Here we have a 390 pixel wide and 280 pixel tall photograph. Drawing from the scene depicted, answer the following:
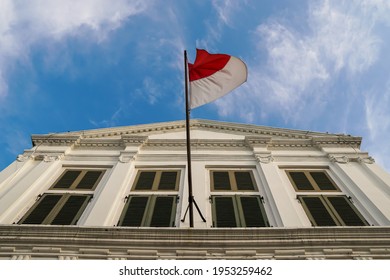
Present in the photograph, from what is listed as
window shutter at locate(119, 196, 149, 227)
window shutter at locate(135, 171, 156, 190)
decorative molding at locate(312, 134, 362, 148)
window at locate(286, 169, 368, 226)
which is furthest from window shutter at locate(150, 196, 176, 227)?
decorative molding at locate(312, 134, 362, 148)

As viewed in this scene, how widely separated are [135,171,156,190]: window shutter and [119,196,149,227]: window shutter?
890 mm

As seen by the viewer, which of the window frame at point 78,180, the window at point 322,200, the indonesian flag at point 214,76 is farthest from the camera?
the window frame at point 78,180

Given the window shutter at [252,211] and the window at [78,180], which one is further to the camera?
the window at [78,180]

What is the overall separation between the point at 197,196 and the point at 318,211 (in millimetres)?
3795

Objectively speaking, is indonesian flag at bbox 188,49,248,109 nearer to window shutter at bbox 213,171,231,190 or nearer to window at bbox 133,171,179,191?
window shutter at bbox 213,171,231,190

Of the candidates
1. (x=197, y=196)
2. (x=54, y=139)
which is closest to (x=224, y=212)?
(x=197, y=196)

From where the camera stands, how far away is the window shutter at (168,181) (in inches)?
535

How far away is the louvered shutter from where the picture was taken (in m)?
11.4

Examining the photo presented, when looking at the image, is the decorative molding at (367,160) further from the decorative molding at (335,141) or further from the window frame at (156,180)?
the window frame at (156,180)

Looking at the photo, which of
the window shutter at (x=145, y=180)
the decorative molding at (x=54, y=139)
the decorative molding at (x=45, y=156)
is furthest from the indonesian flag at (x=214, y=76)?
the decorative molding at (x=54, y=139)

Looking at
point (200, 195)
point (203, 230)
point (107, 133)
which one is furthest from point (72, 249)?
point (107, 133)

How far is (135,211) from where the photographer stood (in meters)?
11.9

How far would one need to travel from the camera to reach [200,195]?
1258cm

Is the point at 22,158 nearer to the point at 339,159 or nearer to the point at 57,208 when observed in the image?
the point at 57,208
